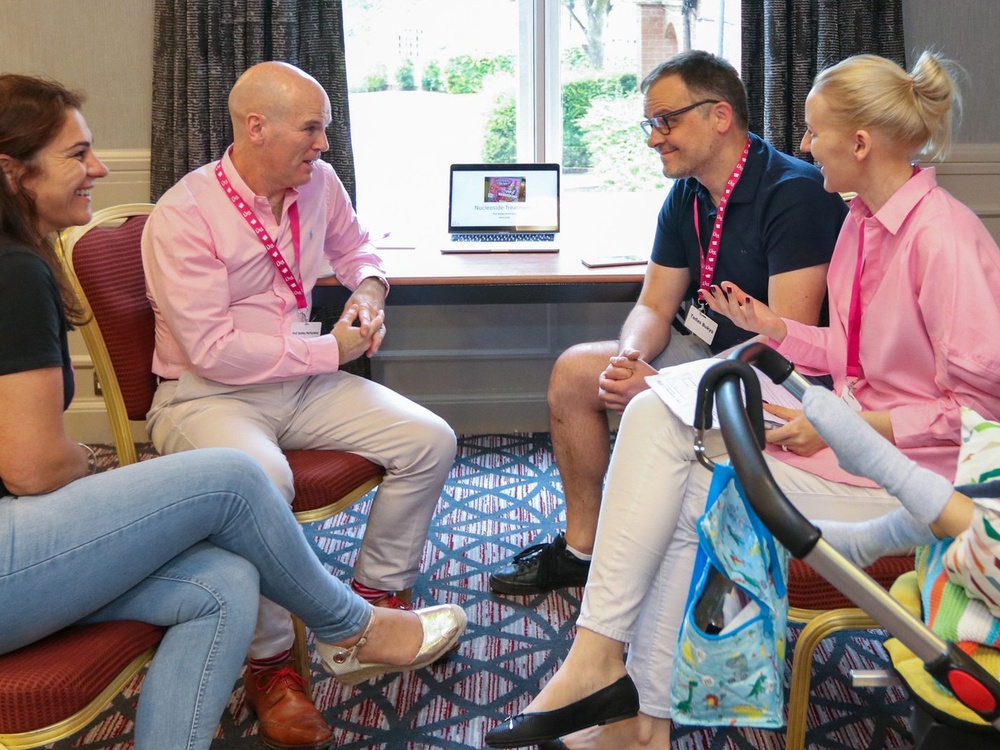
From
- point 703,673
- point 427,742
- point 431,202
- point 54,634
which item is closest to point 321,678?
point 427,742

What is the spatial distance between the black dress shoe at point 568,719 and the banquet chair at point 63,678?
623mm

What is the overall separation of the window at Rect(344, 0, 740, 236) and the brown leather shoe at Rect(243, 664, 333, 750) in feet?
6.08

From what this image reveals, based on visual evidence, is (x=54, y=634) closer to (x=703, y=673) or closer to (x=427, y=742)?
(x=427, y=742)

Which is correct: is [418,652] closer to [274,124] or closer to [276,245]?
[276,245]

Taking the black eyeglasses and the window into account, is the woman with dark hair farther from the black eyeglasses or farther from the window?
the window

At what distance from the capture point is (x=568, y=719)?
1706 mm

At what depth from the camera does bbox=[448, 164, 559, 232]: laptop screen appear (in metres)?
3.21

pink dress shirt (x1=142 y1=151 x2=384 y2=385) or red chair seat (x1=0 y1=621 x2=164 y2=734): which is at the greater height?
pink dress shirt (x1=142 y1=151 x2=384 y2=385)

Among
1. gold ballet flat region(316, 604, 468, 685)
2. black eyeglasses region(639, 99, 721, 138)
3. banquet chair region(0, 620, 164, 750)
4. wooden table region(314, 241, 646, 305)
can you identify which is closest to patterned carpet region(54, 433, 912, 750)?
gold ballet flat region(316, 604, 468, 685)

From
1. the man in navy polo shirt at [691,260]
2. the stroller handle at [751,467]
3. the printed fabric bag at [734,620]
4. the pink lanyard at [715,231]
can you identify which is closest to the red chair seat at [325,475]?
the man in navy polo shirt at [691,260]

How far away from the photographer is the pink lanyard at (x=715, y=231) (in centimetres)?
230

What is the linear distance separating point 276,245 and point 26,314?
35.0 inches

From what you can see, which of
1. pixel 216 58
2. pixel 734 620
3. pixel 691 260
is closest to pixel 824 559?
pixel 734 620

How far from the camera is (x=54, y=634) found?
59.0 inches
